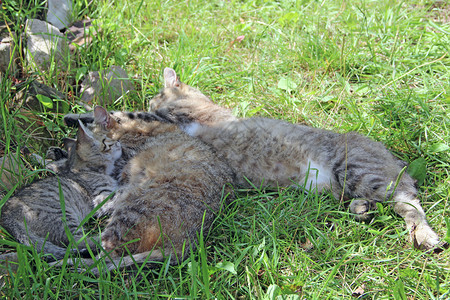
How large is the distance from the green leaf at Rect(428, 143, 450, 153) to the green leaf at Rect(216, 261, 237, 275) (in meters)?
2.09

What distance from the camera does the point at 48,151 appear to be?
147 inches

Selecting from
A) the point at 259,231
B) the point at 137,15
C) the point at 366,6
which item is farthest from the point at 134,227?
the point at 366,6

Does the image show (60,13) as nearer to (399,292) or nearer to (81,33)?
(81,33)

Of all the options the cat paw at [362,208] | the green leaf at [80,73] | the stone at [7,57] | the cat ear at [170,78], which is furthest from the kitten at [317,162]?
the stone at [7,57]

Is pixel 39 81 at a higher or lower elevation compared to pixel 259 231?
higher

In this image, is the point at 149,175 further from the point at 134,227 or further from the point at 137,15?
the point at 137,15

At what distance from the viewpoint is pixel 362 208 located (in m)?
3.20

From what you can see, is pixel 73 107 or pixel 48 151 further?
pixel 73 107

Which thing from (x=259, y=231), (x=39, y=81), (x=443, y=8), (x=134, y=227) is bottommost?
(x=259, y=231)

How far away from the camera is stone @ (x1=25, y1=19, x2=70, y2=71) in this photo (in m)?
4.21

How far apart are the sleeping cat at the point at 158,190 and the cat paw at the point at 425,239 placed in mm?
1409

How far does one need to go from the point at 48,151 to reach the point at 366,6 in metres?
4.06

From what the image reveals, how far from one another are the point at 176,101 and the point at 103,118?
78 cm

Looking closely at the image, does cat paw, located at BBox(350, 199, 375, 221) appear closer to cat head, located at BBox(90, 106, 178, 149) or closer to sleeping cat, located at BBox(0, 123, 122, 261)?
cat head, located at BBox(90, 106, 178, 149)
